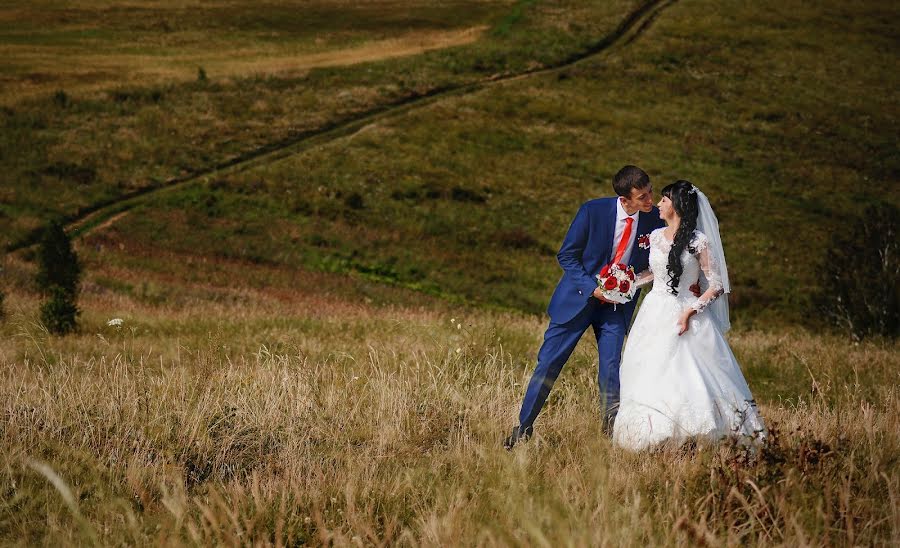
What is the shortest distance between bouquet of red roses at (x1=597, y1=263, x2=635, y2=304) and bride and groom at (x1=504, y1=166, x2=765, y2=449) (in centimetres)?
6

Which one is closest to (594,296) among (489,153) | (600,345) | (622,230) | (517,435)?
(600,345)

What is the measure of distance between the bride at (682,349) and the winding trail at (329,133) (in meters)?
27.4

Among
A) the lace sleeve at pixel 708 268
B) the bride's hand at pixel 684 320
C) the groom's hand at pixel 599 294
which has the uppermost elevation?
the lace sleeve at pixel 708 268

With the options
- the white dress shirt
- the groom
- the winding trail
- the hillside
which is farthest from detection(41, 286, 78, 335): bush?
the winding trail

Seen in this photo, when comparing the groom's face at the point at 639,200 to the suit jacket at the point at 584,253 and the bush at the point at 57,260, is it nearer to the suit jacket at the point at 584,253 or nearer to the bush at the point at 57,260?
the suit jacket at the point at 584,253

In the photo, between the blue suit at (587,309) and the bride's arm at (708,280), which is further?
the blue suit at (587,309)

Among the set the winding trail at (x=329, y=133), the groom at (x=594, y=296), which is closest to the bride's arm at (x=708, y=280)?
the groom at (x=594, y=296)

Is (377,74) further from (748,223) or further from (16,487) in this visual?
(16,487)

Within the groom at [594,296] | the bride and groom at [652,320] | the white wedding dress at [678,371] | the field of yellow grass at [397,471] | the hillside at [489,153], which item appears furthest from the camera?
the hillside at [489,153]

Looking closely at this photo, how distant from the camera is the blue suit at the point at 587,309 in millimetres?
6734

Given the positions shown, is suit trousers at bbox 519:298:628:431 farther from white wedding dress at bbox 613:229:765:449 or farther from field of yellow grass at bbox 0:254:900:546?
field of yellow grass at bbox 0:254:900:546

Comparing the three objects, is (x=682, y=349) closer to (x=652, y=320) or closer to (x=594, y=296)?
(x=652, y=320)

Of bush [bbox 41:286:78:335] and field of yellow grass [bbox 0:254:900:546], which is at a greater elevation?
field of yellow grass [bbox 0:254:900:546]

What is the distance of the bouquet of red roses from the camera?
6.55 metres
